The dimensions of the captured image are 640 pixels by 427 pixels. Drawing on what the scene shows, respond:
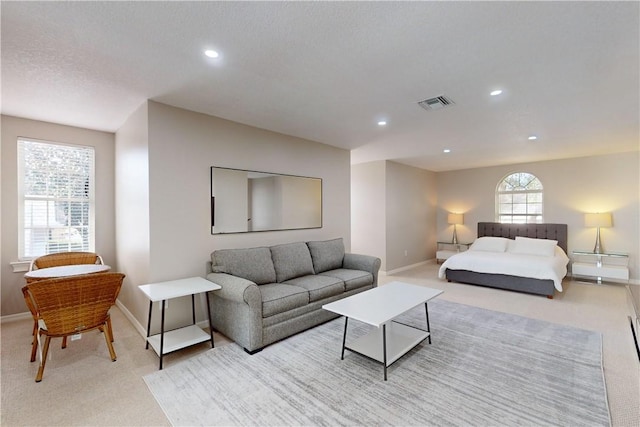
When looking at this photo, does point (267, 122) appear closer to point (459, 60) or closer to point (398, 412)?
point (459, 60)

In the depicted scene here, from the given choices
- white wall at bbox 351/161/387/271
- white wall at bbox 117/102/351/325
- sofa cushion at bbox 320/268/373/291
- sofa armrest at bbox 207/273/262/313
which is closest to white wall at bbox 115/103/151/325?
white wall at bbox 117/102/351/325

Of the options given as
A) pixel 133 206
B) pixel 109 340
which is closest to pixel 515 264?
pixel 109 340

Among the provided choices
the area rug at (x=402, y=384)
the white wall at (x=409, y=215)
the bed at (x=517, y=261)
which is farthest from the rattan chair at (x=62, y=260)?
the bed at (x=517, y=261)

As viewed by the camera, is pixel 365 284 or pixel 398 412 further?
pixel 365 284

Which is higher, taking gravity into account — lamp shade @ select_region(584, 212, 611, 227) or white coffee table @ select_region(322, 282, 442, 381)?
lamp shade @ select_region(584, 212, 611, 227)

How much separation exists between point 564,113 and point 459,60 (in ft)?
6.86

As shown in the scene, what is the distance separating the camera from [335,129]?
12.9 feet

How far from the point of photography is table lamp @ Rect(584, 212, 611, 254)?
17.3ft

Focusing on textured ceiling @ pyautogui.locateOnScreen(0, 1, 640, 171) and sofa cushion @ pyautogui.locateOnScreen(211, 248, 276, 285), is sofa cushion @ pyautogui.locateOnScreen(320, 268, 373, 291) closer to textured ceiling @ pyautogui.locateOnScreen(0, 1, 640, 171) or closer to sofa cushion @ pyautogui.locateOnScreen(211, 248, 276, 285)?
sofa cushion @ pyautogui.locateOnScreen(211, 248, 276, 285)

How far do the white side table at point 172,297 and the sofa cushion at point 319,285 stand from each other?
1.00 metres

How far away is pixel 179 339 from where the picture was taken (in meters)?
2.70

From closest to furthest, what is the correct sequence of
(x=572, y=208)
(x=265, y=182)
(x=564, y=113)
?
(x=564, y=113) < (x=265, y=182) < (x=572, y=208)

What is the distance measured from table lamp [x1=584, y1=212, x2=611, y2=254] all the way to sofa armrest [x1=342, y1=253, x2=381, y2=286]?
175 inches

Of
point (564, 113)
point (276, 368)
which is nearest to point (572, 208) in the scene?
point (564, 113)
